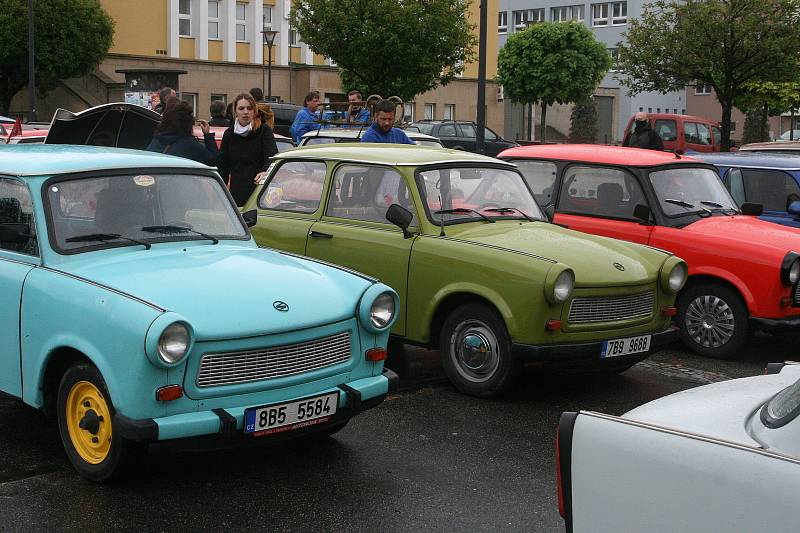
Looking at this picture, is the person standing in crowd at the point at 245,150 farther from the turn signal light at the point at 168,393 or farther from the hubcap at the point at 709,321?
the turn signal light at the point at 168,393

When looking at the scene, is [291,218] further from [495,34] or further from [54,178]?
[495,34]

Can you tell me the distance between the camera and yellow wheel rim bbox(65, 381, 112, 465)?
17.2ft

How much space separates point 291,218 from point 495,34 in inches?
2111

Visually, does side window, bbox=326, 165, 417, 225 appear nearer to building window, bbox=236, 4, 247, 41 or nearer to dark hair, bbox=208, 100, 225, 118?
dark hair, bbox=208, 100, 225, 118

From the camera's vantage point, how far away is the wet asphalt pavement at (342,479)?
5035 millimetres

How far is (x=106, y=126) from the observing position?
1156 cm

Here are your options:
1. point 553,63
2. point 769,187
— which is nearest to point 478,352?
point 769,187

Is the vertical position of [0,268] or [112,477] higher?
[0,268]

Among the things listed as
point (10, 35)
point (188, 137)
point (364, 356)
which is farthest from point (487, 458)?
point (10, 35)

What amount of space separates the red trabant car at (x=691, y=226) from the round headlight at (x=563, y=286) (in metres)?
1.75

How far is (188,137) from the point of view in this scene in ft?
33.1

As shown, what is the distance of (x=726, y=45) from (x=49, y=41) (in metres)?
23.4

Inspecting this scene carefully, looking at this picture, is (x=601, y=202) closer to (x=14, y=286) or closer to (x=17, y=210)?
(x=17, y=210)

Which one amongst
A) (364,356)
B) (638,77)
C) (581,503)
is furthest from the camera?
(638,77)
